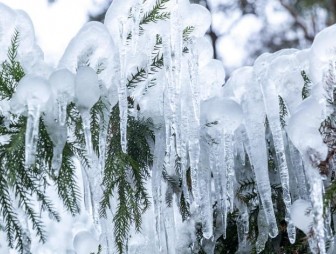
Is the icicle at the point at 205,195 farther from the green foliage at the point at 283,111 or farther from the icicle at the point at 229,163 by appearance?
the green foliage at the point at 283,111

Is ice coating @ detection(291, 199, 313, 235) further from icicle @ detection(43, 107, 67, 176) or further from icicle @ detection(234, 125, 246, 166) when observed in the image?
icicle @ detection(43, 107, 67, 176)

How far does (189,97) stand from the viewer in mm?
1549

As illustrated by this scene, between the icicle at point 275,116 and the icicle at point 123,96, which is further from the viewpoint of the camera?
the icicle at point 275,116

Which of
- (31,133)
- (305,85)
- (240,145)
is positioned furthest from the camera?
(240,145)

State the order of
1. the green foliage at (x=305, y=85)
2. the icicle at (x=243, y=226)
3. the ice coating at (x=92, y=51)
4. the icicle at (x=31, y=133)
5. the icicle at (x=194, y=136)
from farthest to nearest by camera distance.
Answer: the icicle at (x=243, y=226) → the green foliage at (x=305, y=85) → the icicle at (x=194, y=136) → the ice coating at (x=92, y=51) → the icicle at (x=31, y=133)

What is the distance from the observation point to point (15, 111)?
1.25m

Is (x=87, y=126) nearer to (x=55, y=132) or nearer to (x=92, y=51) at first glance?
(x=55, y=132)

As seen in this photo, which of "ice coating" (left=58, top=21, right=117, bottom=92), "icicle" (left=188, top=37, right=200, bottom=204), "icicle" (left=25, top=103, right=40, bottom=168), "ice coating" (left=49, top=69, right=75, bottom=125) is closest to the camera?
"icicle" (left=25, top=103, right=40, bottom=168)

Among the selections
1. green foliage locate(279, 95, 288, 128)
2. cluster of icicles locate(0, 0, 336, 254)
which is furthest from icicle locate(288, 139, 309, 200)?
green foliage locate(279, 95, 288, 128)

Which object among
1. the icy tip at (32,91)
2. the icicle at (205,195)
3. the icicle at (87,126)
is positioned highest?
the icy tip at (32,91)

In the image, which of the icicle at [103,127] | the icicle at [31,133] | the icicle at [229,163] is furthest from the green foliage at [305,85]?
the icicle at [31,133]

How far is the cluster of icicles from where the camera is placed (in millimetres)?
1288

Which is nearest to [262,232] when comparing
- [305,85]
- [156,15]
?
[305,85]

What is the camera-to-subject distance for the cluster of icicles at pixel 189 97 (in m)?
1.29
